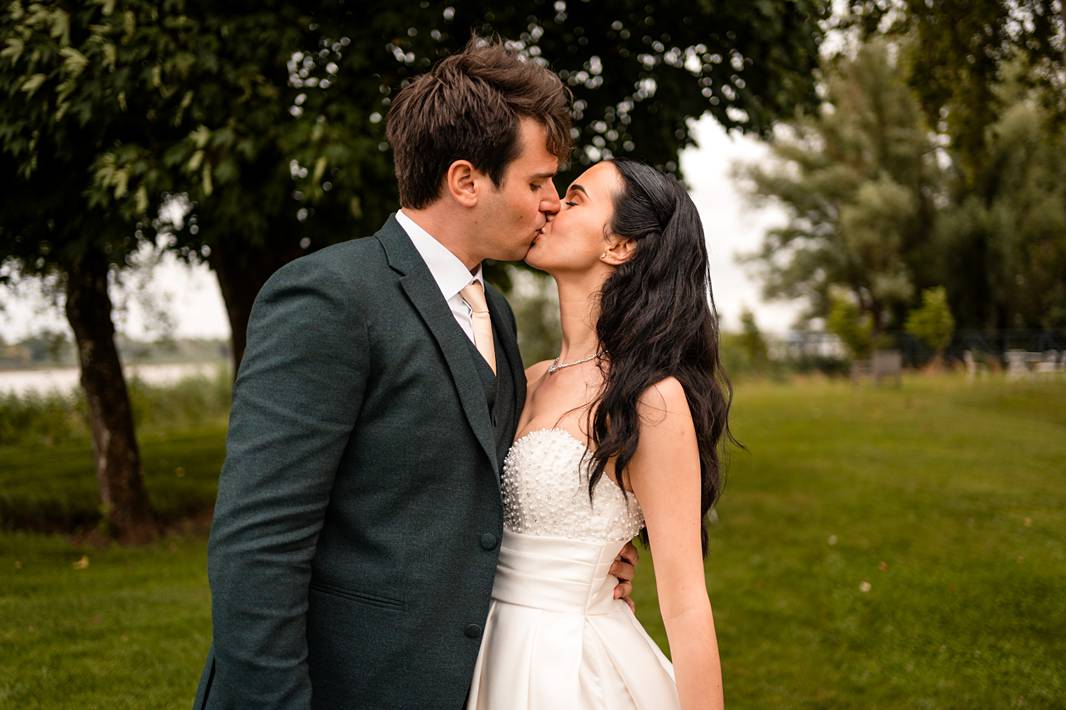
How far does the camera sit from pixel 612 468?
261 centimetres

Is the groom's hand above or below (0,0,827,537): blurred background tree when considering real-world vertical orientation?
below

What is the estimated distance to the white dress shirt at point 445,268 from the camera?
7.89 ft

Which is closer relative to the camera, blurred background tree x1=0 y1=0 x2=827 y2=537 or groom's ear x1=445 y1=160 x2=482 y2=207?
groom's ear x1=445 y1=160 x2=482 y2=207

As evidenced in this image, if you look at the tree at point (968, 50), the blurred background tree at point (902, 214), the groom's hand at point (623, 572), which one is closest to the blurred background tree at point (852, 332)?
the blurred background tree at point (902, 214)

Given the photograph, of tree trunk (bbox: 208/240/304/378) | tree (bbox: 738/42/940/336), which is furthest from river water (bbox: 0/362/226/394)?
tree (bbox: 738/42/940/336)

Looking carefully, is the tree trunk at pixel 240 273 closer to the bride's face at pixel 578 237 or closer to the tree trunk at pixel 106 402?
the tree trunk at pixel 106 402

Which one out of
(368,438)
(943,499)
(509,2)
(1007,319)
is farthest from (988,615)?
(1007,319)

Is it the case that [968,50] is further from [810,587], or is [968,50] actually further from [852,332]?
[852,332]

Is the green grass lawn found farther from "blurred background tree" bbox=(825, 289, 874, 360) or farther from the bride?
"blurred background tree" bbox=(825, 289, 874, 360)

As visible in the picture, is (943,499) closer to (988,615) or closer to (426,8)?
(988,615)

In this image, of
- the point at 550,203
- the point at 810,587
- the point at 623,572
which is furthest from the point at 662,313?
the point at 810,587

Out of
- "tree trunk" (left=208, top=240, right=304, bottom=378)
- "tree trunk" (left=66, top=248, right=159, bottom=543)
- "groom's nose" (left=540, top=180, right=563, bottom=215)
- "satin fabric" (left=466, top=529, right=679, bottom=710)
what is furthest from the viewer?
"tree trunk" (left=66, top=248, right=159, bottom=543)

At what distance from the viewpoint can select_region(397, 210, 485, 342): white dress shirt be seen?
7.89 feet

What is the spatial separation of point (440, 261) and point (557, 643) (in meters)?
1.12
